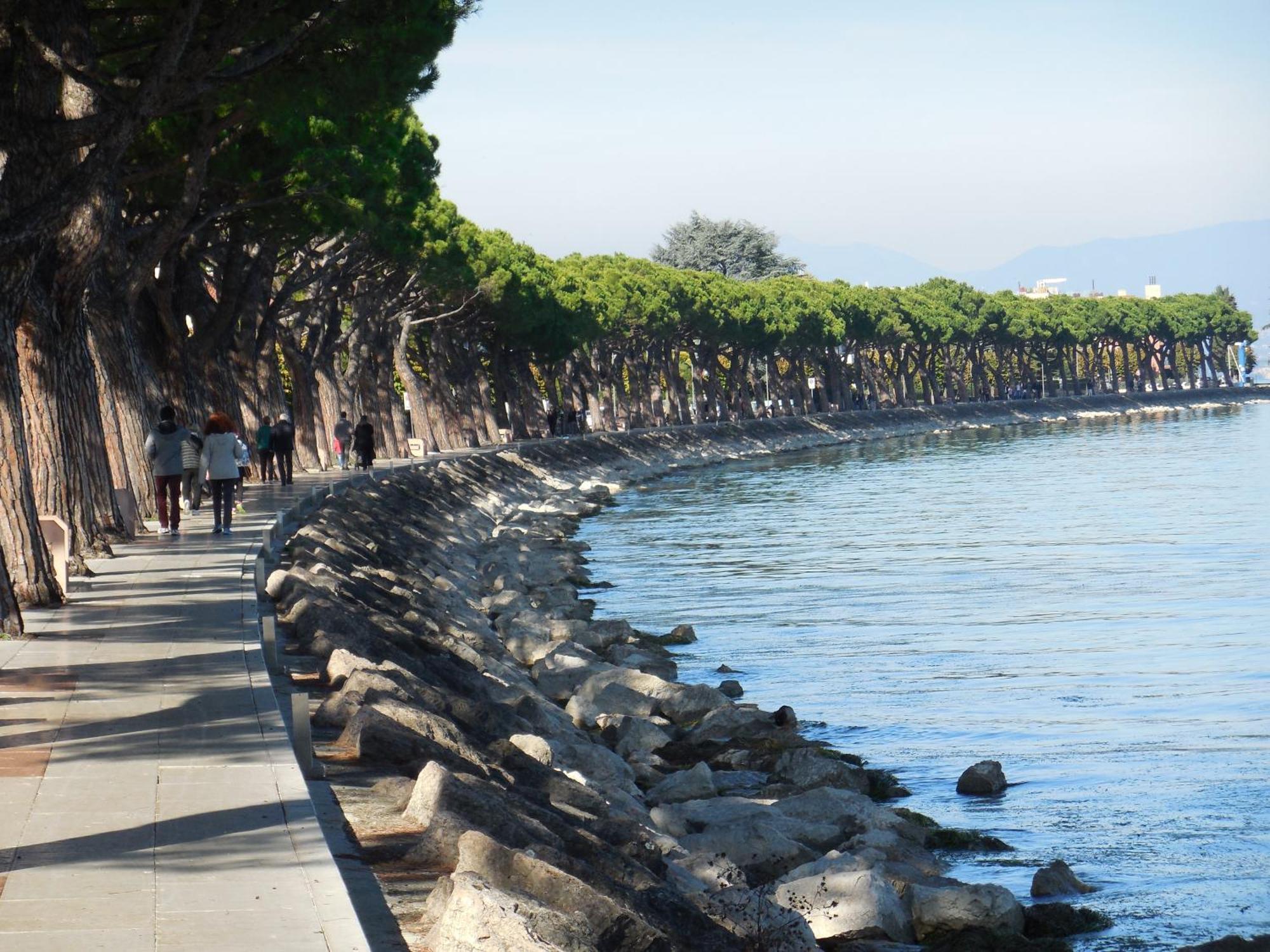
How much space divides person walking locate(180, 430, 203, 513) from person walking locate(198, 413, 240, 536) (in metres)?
0.42

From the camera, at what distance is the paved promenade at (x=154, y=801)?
6934 millimetres

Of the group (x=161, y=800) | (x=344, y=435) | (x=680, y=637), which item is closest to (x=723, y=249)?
(x=344, y=435)

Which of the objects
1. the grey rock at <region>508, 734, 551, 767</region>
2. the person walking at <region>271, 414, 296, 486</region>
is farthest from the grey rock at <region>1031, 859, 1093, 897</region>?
the person walking at <region>271, 414, 296, 486</region>

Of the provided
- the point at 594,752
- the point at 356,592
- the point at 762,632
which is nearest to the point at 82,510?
the point at 356,592

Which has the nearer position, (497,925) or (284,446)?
(497,925)

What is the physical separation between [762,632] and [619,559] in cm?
1361

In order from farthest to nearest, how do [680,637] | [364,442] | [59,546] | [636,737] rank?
1. [364,442]
2. [680,637]
3. [59,546]
4. [636,737]

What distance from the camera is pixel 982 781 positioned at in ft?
53.6

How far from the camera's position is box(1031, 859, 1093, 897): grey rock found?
42.1 ft

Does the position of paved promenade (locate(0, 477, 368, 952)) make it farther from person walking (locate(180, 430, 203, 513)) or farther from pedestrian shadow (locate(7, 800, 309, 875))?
person walking (locate(180, 430, 203, 513))

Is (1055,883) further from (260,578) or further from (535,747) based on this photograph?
(260,578)

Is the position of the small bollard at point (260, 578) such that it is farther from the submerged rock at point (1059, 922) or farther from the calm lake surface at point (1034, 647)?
the submerged rock at point (1059, 922)

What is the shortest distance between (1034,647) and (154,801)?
1792 cm

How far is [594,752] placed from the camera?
15.5m
